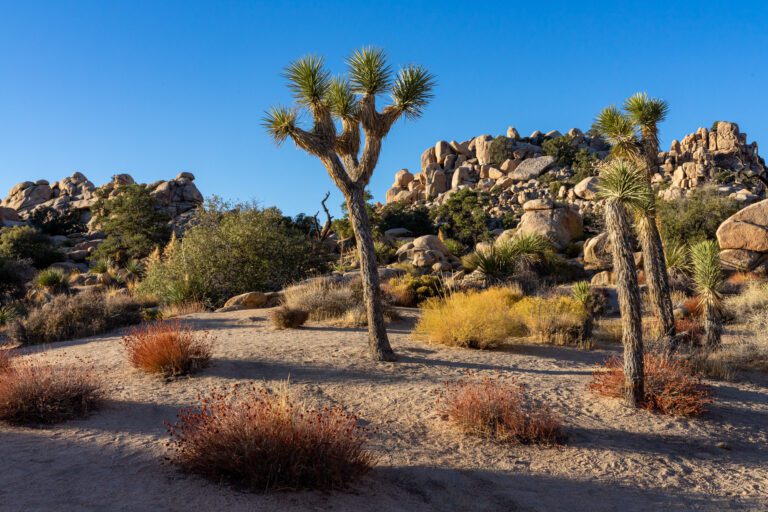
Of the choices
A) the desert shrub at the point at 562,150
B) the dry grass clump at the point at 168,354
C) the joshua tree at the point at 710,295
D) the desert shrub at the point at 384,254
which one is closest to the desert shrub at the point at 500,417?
the dry grass clump at the point at 168,354

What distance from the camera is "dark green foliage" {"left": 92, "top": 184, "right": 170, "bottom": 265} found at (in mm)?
38156

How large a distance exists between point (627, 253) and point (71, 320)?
43.1ft

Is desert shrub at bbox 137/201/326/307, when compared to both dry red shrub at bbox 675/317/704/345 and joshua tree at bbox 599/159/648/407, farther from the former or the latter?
joshua tree at bbox 599/159/648/407

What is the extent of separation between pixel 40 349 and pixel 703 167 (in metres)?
55.0

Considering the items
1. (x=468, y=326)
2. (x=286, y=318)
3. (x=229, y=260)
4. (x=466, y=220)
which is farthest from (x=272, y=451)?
(x=466, y=220)

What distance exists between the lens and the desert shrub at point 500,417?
23.0ft

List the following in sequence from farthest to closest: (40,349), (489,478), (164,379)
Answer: (40,349) < (164,379) < (489,478)

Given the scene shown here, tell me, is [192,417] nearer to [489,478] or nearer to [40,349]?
[489,478]

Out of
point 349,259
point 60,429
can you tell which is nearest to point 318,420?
point 60,429

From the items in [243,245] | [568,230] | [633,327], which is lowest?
[633,327]

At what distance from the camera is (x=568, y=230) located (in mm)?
32531

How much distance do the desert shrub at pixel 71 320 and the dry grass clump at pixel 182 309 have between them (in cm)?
130

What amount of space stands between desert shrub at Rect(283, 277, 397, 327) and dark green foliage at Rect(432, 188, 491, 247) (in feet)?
81.4

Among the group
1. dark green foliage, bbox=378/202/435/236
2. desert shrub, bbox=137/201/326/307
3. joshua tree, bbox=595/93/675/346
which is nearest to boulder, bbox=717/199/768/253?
joshua tree, bbox=595/93/675/346
